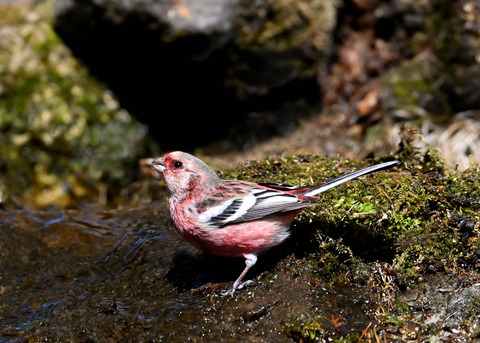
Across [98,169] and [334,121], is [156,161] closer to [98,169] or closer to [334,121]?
[98,169]

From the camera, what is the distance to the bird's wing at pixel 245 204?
3.78m

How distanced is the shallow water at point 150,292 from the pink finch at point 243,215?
0.20 metres

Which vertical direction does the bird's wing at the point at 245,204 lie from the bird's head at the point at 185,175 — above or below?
below

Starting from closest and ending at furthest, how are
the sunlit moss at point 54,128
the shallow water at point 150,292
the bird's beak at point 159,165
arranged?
the shallow water at point 150,292
the bird's beak at point 159,165
the sunlit moss at point 54,128

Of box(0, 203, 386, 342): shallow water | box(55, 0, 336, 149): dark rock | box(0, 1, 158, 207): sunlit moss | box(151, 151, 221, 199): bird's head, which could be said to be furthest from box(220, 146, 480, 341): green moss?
box(0, 1, 158, 207): sunlit moss


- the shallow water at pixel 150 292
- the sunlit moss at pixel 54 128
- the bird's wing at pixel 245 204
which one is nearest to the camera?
the shallow water at pixel 150 292

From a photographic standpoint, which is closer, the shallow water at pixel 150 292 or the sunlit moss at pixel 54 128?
the shallow water at pixel 150 292

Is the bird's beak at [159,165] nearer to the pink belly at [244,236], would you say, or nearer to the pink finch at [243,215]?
the pink finch at [243,215]

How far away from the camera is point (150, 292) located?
13.3 ft

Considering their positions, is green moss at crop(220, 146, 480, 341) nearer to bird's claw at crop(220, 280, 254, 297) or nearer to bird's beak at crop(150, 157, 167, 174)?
bird's claw at crop(220, 280, 254, 297)

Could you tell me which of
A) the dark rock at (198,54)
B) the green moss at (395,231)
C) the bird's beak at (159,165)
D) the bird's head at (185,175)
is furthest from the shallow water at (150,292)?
the dark rock at (198,54)

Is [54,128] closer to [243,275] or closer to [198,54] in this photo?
[198,54]

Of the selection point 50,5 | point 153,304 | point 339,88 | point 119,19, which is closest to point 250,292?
point 153,304

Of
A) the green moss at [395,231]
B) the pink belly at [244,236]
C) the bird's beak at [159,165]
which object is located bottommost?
the green moss at [395,231]
